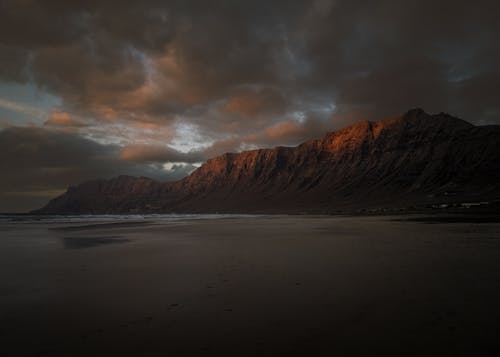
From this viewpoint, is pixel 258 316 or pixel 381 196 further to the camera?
pixel 381 196

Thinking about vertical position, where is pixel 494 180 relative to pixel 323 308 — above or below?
above

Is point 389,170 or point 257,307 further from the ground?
point 389,170

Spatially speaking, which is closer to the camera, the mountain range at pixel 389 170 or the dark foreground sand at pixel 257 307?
the dark foreground sand at pixel 257 307

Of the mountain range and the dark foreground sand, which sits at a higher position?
the mountain range

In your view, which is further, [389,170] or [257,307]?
[389,170]

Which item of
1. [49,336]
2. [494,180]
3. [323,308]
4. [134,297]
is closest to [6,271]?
[134,297]

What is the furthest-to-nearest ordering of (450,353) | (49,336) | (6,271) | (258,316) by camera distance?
(6,271) → (258,316) → (49,336) → (450,353)

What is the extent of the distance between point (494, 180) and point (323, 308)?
394ft

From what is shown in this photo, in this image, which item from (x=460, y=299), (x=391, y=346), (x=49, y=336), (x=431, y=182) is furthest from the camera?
(x=431, y=182)

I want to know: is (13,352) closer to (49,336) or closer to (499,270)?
(49,336)

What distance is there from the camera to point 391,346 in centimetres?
475

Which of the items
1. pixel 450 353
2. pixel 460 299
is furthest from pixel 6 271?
pixel 460 299

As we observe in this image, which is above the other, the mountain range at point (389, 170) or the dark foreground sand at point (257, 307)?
the mountain range at point (389, 170)

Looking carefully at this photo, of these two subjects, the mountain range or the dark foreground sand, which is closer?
the dark foreground sand
